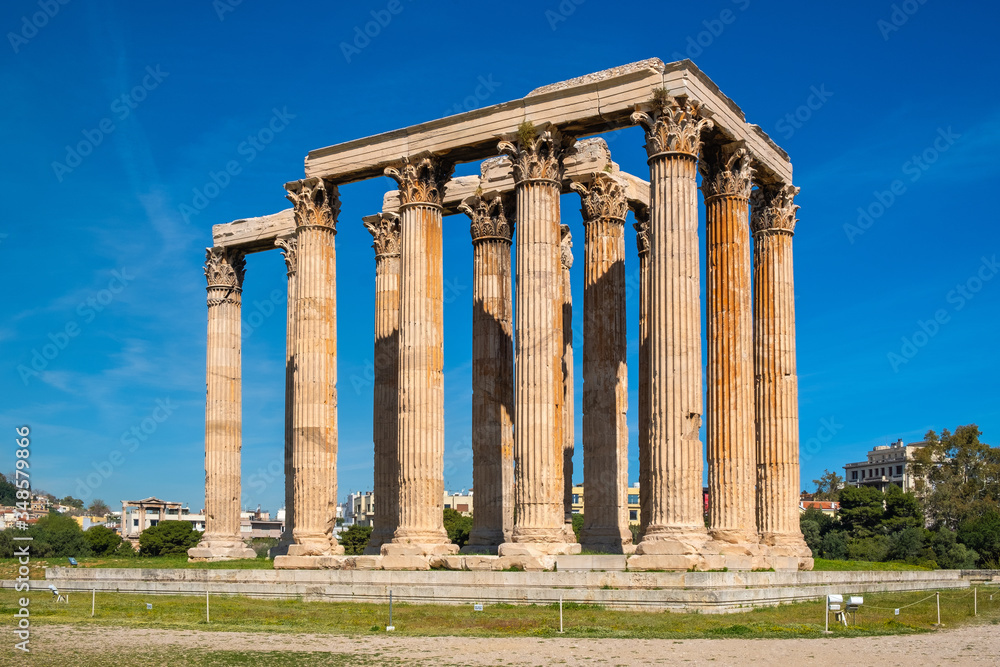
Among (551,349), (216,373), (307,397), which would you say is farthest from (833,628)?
(216,373)

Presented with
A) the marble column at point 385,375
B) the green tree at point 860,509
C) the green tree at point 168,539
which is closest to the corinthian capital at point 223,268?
the marble column at point 385,375

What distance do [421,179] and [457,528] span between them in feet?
149

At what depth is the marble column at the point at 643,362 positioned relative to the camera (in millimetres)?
45625

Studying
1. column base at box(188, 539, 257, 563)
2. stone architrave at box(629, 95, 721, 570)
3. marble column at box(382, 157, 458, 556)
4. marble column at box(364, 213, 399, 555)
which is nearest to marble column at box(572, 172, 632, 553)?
marble column at box(382, 157, 458, 556)

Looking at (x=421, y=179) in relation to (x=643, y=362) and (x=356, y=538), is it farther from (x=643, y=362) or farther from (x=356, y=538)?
(x=356, y=538)

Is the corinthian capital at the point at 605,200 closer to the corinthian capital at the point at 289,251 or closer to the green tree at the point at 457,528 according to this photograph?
the corinthian capital at the point at 289,251

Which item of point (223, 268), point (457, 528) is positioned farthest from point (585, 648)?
point (457, 528)

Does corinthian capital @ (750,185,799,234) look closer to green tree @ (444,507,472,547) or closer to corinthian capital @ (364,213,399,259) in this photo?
corinthian capital @ (364,213,399,259)

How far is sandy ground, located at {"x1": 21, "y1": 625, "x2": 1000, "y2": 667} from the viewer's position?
23.5 m

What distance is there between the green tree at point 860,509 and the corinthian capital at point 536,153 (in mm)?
71778

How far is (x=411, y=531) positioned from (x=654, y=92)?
1875 centimetres

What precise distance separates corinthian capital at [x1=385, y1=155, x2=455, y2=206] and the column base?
2418 cm

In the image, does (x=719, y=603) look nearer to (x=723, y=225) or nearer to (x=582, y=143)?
(x=723, y=225)

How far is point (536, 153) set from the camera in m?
42.1
